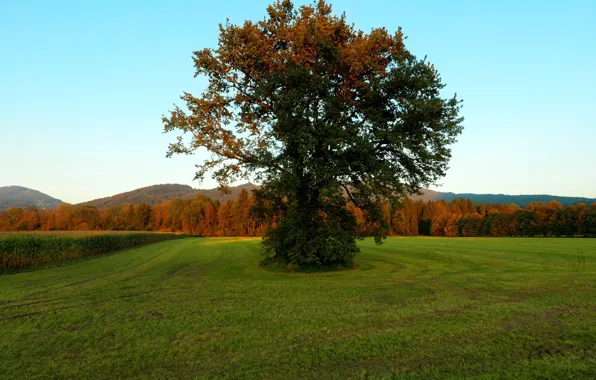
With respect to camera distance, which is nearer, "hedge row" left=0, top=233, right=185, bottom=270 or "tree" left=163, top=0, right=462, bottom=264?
"tree" left=163, top=0, right=462, bottom=264

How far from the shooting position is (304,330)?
7570 millimetres

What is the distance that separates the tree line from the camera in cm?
8944

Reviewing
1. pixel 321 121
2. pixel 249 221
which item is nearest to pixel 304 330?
pixel 321 121

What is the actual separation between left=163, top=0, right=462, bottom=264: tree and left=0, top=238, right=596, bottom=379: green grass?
604 cm

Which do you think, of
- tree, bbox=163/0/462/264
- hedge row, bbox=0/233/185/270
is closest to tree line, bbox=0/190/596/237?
hedge row, bbox=0/233/185/270

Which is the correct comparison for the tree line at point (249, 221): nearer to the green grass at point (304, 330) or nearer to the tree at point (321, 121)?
the tree at point (321, 121)

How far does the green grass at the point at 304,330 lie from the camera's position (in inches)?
217

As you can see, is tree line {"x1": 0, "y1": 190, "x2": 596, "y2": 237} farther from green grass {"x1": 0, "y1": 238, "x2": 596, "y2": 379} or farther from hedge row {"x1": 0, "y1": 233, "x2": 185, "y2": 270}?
green grass {"x1": 0, "y1": 238, "x2": 596, "y2": 379}

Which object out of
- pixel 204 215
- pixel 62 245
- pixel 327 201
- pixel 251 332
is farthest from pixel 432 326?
pixel 204 215

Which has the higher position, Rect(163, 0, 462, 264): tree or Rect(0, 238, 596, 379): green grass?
Rect(163, 0, 462, 264): tree

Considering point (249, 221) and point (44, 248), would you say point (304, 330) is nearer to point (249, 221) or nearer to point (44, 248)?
point (44, 248)

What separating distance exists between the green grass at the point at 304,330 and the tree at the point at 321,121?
6.04 m

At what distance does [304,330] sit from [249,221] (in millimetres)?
87182

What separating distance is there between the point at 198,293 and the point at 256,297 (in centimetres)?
248
